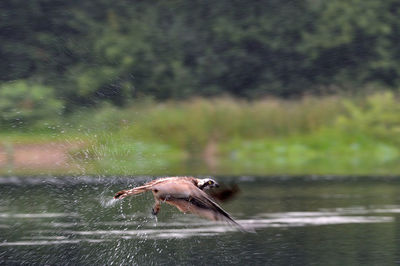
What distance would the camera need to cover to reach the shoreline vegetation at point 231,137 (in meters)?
22.6

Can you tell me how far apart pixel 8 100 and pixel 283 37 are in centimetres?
1518

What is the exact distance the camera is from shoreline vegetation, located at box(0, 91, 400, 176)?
22.6m

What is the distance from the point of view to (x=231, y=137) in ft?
92.8

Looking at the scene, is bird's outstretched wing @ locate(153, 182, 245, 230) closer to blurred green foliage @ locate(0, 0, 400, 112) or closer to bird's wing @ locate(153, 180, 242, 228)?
bird's wing @ locate(153, 180, 242, 228)

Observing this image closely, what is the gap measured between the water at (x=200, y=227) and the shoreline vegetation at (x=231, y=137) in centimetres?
329

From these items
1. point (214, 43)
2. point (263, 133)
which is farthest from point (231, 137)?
point (214, 43)

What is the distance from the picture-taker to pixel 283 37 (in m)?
39.3

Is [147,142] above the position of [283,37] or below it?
below

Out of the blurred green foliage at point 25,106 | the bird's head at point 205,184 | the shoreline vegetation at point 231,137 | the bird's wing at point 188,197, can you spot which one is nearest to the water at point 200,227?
the bird's head at point 205,184

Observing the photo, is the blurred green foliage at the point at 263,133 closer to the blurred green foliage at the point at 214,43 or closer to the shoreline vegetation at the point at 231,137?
the shoreline vegetation at the point at 231,137

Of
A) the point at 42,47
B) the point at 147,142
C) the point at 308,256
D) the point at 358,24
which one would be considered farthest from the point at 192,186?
the point at 358,24

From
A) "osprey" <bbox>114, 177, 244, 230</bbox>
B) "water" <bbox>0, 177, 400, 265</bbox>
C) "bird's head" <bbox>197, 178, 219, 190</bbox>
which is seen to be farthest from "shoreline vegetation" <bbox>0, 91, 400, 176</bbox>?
"osprey" <bbox>114, 177, 244, 230</bbox>

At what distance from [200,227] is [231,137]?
14.8 meters

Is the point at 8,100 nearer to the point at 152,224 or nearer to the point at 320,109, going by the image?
the point at 320,109
